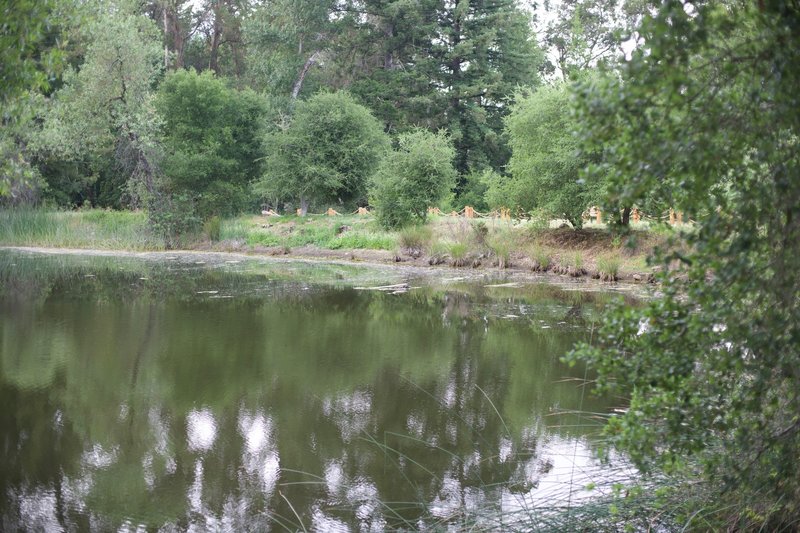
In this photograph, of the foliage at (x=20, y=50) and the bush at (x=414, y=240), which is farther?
the bush at (x=414, y=240)

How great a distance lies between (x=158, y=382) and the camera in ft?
30.8

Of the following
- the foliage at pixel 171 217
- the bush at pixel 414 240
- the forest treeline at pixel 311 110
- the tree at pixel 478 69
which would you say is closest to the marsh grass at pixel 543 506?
the forest treeline at pixel 311 110

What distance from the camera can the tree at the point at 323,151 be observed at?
29.9m

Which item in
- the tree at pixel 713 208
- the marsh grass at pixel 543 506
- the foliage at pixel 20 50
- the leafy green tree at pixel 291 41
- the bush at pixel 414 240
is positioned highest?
the leafy green tree at pixel 291 41

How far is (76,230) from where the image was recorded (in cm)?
2992

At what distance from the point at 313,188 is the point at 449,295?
1357 centimetres

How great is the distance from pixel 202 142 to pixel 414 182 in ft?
32.9

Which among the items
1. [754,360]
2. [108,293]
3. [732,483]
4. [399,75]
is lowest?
[108,293]

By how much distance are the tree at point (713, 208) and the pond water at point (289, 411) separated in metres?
1.31

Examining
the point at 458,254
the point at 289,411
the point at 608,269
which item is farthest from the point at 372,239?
the point at 289,411

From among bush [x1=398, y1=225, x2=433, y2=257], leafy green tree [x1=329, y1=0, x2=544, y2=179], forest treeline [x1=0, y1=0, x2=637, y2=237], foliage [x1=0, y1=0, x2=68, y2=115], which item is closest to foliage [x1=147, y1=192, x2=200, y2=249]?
forest treeline [x1=0, y1=0, x2=637, y2=237]

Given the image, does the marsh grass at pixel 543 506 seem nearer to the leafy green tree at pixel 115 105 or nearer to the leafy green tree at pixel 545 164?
the leafy green tree at pixel 545 164

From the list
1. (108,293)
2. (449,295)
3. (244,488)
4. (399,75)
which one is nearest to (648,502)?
(244,488)

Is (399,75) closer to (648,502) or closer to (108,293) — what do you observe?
(108,293)
